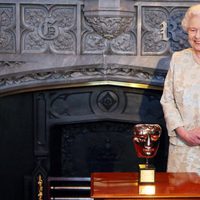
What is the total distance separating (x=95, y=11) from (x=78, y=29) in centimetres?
12

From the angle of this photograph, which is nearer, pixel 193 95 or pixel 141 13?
pixel 193 95

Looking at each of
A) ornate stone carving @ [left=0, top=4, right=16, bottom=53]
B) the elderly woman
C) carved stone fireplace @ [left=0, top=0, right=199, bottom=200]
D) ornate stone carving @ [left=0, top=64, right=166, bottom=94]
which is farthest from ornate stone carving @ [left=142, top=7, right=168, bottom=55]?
ornate stone carving @ [left=0, top=4, right=16, bottom=53]

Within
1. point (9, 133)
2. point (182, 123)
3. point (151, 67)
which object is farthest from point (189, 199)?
point (9, 133)

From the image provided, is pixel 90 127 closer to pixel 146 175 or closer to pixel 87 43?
pixel 87 43

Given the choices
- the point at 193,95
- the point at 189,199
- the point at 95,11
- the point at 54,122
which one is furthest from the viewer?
the point at 54,122

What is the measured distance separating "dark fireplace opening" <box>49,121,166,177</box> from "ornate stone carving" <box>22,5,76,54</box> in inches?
17.1

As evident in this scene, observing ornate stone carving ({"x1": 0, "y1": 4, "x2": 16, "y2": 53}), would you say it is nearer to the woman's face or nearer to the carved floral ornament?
Result: the carved floral ornament

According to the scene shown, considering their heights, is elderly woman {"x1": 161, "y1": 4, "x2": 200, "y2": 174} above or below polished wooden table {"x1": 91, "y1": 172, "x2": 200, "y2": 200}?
above

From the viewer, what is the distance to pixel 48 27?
3447 millimetres

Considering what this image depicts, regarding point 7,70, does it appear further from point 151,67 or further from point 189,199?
point 189,199

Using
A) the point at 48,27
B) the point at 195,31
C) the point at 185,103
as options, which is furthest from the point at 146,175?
the point at 48,27

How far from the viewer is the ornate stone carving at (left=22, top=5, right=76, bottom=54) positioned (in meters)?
3.45

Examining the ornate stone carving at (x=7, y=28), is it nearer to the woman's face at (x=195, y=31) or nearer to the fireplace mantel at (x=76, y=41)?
the fireplace mantel at (x=76, y=41)

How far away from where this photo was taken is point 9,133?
11.9ft
